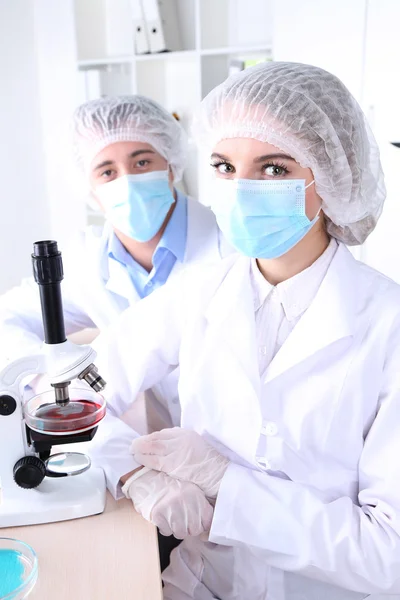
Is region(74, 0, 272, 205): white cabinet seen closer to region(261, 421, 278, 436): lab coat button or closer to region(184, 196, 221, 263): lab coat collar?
region(184, 196, 221, 263): lab coat collar

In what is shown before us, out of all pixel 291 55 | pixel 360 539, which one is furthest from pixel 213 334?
pixel 291 55

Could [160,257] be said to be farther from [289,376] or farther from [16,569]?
[16,569]

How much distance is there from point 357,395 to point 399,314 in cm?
18

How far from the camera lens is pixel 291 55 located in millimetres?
2701

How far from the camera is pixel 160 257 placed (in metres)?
1.81

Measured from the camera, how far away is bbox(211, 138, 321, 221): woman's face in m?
1.15

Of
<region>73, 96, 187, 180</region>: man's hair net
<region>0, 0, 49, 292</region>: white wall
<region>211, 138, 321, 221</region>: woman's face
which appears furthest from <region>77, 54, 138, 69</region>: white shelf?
<region>211, 138, 321, 221</region>: woman's face

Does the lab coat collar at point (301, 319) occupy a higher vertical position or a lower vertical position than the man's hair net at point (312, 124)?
lower

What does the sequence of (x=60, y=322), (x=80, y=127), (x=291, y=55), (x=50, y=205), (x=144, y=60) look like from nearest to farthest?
(x=60, y=322) → (x=80, y=127) → (x=291, y=55) → (x=144, y=60) → (x=50, y=205)

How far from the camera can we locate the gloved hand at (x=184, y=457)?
3.53 feet

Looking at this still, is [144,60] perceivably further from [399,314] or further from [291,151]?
[399,314]

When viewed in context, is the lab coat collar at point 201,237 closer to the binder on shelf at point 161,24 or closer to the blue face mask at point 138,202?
the blue face mask at point 138,202

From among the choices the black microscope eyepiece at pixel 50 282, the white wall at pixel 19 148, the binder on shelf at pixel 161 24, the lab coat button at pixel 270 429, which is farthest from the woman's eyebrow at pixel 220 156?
the white wall at pixel 19 148

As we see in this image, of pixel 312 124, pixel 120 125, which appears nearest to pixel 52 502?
pixel 312 124
